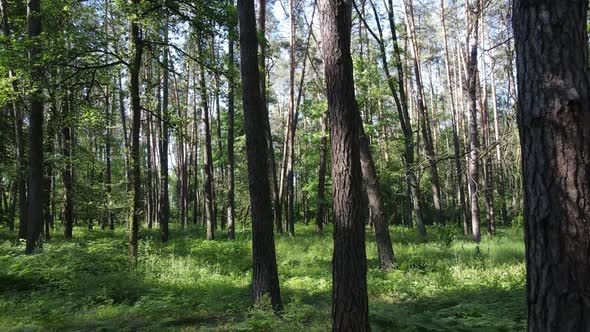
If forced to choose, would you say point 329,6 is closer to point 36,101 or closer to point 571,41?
point 571,41

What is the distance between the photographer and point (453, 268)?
32.6 feet

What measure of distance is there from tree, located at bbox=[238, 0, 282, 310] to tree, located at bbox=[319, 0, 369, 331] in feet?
7.32

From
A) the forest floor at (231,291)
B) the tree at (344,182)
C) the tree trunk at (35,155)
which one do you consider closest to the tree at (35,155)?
the tree trunk at (35,155)

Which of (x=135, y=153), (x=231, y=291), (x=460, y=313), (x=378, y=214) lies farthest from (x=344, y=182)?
(x=135, y=153)

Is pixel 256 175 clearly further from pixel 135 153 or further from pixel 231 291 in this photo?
pixel 135 153

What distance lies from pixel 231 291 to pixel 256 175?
3.16 meters

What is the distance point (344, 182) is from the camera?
454cm

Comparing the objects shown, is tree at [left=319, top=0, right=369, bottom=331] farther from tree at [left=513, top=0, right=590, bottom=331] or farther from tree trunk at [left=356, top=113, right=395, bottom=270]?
tree trunk at [left=356, top=113, right=395, bottom=270]

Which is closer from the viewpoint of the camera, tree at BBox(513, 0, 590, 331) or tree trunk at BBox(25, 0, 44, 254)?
tree at BBox(513, 0, 590, 331)

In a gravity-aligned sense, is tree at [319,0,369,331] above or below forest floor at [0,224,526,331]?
above

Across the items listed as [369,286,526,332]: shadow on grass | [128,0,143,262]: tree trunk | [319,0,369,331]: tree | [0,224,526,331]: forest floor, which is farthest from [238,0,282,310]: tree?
[128,0,143,262]: tree trunk

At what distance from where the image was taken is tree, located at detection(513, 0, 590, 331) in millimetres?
2344

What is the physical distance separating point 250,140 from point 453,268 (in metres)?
6.58

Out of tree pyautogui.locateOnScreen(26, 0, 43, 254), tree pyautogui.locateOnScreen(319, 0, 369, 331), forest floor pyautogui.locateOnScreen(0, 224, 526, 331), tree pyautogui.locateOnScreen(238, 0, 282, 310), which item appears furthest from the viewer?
tree pyautogui.locateOnScreen(26, 0, 43, 254)
